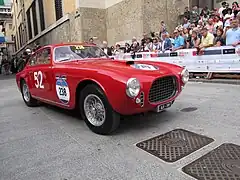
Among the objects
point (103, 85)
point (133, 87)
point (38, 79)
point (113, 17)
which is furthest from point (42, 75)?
point (113, 17)

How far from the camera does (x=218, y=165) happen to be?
258cm

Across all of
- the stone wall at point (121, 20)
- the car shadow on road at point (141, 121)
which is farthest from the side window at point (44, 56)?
the stone wall at point (121, 20)

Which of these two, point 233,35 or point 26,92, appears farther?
point 233,35

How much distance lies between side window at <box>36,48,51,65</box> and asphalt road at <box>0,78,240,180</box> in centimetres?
116

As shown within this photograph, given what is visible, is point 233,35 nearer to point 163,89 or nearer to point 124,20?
point 163,89

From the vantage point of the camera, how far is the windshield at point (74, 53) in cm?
474

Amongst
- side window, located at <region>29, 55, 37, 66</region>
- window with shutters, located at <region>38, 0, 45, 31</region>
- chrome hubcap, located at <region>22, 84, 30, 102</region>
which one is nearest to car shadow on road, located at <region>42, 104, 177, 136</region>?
side window, located at <region>29, 55, 37, 66</region>

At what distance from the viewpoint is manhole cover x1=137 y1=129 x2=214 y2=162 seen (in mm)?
2920

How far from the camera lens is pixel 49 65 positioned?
4707 millimetres

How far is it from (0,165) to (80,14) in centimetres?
1628

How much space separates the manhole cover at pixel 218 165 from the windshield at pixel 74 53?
9.86 feet

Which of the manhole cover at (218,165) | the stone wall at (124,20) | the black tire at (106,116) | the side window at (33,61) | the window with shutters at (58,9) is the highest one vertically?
the window with shutters at (58,9)

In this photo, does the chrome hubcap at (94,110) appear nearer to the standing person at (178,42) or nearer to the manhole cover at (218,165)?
the manhole cover at (218,165)

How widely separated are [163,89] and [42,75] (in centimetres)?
260
